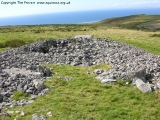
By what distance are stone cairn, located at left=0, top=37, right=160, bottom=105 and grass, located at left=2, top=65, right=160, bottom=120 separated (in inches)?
49.8

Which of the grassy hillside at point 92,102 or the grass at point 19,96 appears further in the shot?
the grass at point 19,96

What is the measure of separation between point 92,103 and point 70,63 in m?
15.1

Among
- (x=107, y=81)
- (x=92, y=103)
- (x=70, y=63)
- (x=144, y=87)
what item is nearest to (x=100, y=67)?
(x=70, y=63)

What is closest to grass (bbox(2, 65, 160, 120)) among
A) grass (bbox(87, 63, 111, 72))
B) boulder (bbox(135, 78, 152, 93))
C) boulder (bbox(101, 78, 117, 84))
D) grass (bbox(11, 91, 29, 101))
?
boulder (bbox(135, 78, 152, 93))

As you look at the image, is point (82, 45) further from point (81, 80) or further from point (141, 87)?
point (141, 87)

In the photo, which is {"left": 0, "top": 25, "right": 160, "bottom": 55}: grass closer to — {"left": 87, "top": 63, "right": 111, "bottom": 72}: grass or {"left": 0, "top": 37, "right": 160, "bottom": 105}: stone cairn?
{"left": 0, "top": 37, "right": 160, "bottom": 105}: stone cairn

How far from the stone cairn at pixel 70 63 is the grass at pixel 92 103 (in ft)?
4.15

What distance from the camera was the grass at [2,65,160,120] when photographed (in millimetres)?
15586

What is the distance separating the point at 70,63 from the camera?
106 feet

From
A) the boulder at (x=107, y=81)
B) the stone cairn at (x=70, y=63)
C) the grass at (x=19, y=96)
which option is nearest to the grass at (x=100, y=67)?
the stone cairn at (x=70, y=63)

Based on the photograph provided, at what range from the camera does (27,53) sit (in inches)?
1405

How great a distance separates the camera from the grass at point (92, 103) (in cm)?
1559

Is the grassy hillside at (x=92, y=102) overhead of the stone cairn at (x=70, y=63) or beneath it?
beneath

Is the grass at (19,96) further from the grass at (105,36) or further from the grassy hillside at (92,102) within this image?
the grass at (105,36)
